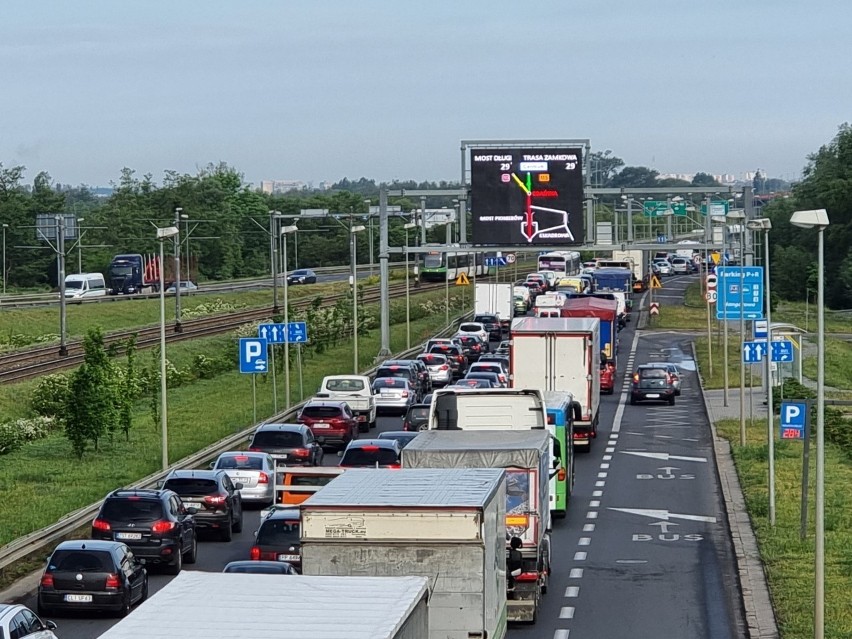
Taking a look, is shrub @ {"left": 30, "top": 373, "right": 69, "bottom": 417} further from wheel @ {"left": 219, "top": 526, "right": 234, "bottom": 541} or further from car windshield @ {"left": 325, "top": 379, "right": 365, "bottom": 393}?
wheel @ {"left": 219, "top": 526, "right": 234, "bottom": 541}

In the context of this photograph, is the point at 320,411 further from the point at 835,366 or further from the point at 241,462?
the point at 835,366

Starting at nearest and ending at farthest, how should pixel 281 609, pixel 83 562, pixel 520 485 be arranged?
pixel 281 609, pixel 83 562, pixel 520 485

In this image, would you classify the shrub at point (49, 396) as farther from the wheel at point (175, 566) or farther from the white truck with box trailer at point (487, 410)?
the wheel at point (175, 566)

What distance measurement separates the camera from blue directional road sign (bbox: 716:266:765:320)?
4516 centimetres

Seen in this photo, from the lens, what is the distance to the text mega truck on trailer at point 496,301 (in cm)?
8769

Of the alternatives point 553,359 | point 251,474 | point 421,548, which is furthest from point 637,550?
point 421,548

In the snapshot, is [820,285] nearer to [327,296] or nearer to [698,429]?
[698,429]

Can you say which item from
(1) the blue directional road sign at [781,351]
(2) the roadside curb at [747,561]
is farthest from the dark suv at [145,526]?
(1) the blue directional road sign at [781,351]

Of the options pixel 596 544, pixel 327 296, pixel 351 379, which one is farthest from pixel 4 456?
pixel 327 296

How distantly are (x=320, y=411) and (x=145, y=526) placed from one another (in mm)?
17805

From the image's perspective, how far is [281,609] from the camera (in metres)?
11.7

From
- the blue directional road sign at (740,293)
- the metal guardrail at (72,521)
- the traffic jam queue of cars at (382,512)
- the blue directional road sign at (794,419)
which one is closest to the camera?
the traffic jam queue of cars at (382,512)

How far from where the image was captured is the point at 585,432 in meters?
44.3

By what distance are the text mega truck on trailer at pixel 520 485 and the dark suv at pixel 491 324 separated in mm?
59337
